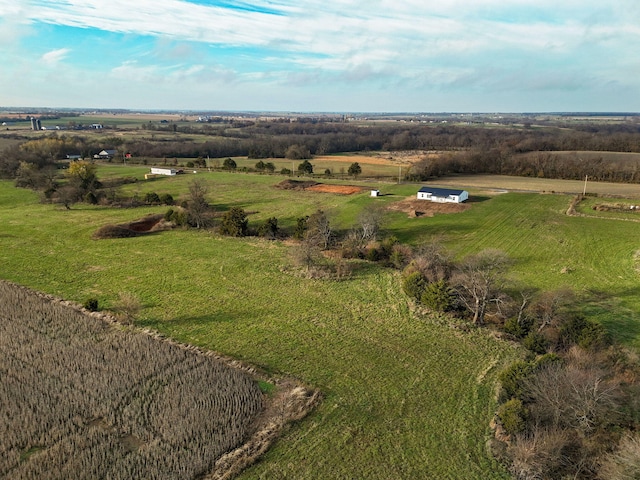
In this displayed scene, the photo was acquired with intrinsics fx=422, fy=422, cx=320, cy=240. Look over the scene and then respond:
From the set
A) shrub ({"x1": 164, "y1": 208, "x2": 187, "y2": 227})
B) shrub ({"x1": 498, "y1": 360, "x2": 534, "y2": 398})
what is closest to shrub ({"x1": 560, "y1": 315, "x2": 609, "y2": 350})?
shrub ({"x1": 498, "y1": 360, "x2": 534, "y2": 398})

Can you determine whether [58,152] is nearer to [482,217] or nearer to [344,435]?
[482,217]

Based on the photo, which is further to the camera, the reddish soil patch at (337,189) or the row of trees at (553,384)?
the reddish soil patch at (337,189)

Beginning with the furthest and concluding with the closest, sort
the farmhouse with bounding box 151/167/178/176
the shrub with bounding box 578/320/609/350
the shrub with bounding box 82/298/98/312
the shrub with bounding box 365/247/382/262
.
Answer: the farmhouse with bounding box 151/167/178/176 → the shrub with bounding box 365/247/382/262 → the shrub with bounding box 82/298/98/312 → the shrub with bounding box 578/320/609/350

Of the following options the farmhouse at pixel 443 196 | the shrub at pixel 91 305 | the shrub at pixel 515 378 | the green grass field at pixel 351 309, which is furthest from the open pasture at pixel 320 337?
the farmhouse at pixel 443 196

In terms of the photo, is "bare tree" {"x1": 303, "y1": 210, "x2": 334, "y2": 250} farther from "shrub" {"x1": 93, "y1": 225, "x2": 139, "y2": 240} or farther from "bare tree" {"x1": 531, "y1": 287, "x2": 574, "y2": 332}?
"shrub" {"x1": 93, "y1": 225, "x2": 139, "y2": 240}

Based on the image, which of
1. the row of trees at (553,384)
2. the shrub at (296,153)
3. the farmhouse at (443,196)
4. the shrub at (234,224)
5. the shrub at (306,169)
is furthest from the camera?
the shrub at (296,153)

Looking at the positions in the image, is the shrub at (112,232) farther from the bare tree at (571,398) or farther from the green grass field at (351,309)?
the bare tree at (571,398)

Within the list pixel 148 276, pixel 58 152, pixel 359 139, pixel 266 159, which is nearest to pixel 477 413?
pixel 148 276
